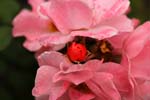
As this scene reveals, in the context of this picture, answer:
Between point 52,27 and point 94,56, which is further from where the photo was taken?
point 52,27

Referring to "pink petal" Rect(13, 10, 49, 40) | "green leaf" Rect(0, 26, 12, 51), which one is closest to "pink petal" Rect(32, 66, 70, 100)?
"pink petal" Rect(13, 10, 49, 40)

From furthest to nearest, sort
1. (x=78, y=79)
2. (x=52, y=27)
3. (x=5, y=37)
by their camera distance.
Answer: (x=5, y=37) → (x=52, y=27) → (x=78, y=79)

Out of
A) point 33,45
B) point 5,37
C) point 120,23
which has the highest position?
point 120,23

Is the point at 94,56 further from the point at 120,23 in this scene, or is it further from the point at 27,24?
the point at 27,24

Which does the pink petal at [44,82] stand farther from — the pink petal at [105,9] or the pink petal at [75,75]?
the pink petal at [105,9]

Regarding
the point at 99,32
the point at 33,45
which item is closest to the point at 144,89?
the point at 99,32

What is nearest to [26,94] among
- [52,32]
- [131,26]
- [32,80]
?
[32,80]
